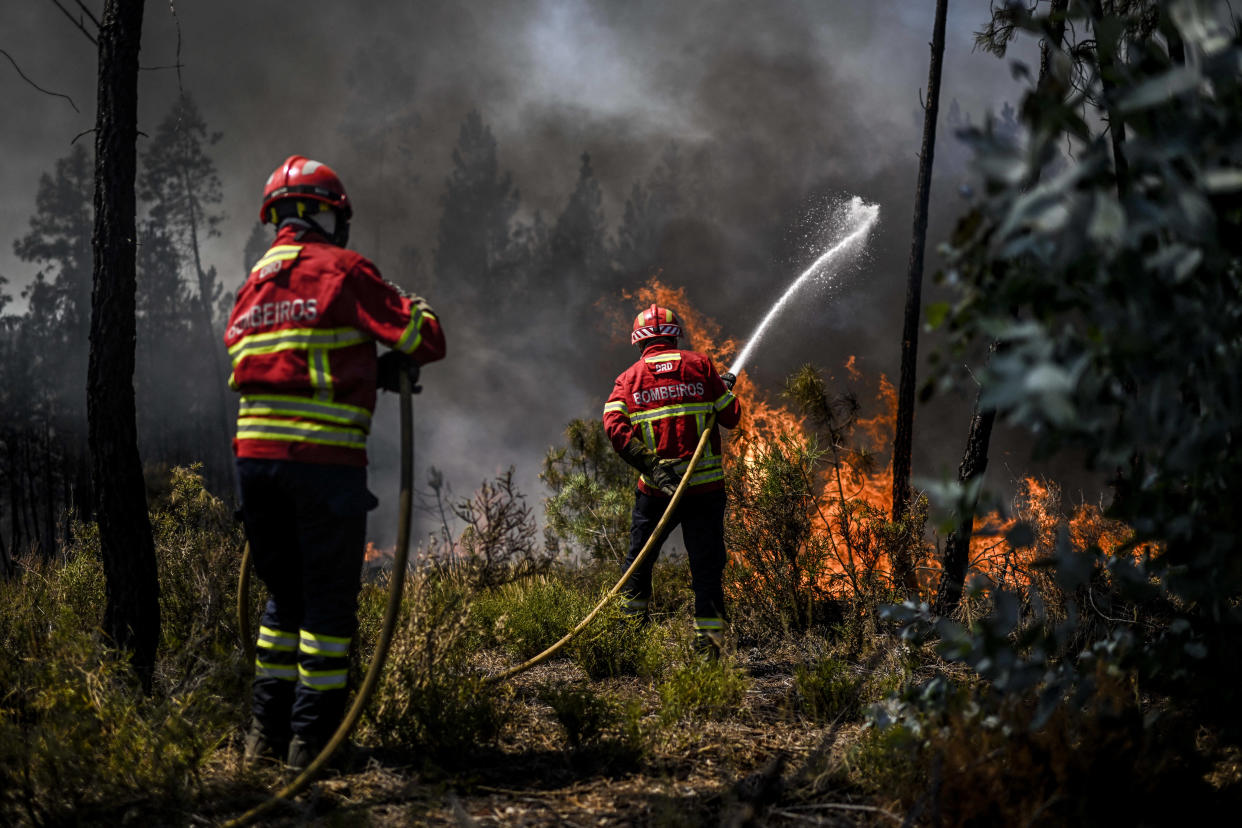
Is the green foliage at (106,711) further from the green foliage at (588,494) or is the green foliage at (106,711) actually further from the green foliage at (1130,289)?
the green foliage at (588,494)

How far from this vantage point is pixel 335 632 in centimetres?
314

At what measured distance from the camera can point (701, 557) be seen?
5.47 meters

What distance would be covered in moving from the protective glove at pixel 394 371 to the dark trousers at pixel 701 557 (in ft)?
8.35

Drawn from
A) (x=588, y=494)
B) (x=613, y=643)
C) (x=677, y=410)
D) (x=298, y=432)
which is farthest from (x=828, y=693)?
(x=588, y=494)

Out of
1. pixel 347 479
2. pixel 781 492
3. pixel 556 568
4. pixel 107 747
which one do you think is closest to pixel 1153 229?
pixel 347 479

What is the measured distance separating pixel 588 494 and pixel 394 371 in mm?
5959

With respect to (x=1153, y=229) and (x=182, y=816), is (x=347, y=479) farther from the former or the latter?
(x=1153, y=229)

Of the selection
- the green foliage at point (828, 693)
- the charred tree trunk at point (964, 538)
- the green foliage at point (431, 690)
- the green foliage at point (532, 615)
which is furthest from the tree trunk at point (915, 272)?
the green foliage at point (431, 690)

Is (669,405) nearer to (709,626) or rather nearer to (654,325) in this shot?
(654,325)

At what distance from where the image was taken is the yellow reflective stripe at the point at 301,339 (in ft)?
→ 10.3

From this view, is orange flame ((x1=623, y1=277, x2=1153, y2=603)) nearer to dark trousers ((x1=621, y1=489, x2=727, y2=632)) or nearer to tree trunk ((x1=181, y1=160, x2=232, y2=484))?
dark trousers ((x1=621, y1=489, x2=727, y2=632))

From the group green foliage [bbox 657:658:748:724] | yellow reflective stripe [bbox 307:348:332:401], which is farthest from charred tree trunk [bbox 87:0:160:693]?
green foliage [bbox 657:658:748:724]

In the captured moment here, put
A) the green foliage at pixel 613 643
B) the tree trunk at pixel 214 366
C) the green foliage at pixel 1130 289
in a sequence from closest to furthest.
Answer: the green foliage at pixel 1130 289 → the green foliage at pixel 613 643 → the tree trunk at pixel 214 366

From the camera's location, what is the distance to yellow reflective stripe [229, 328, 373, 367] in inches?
124
